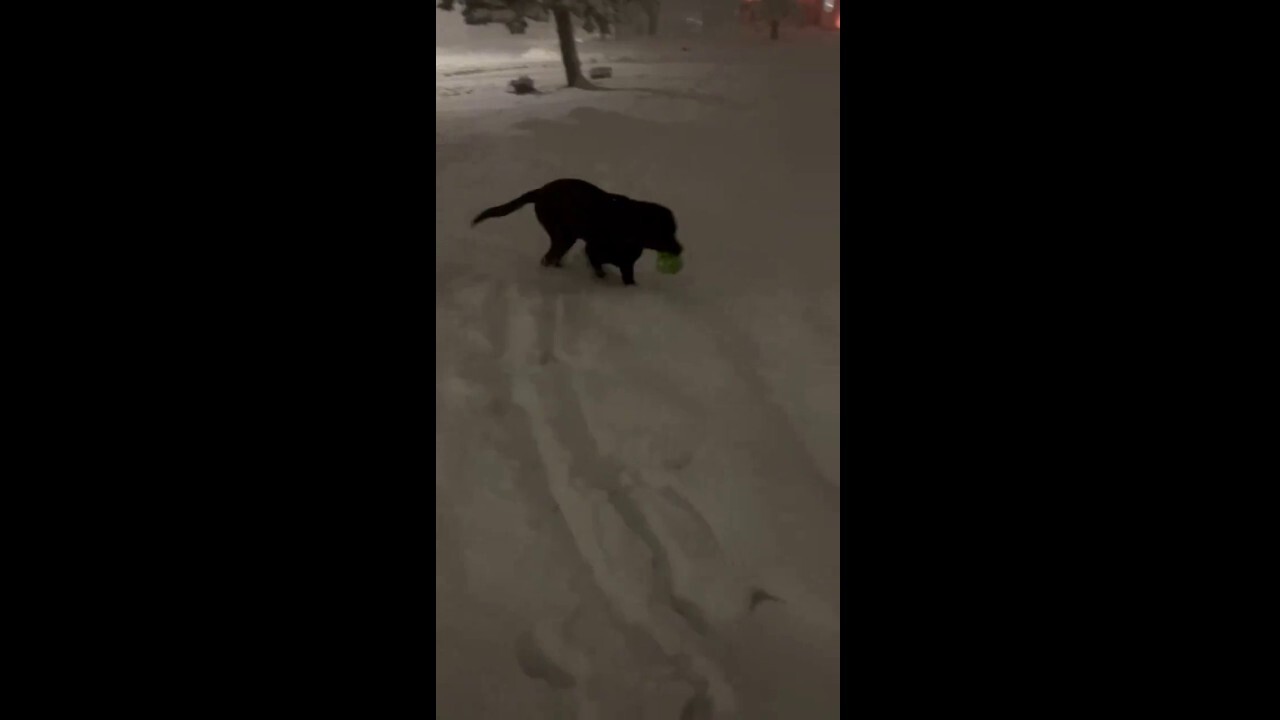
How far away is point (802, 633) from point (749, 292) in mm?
1679

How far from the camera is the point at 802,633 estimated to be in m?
1.79

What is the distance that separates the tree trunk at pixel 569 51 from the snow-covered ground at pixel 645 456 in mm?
2302

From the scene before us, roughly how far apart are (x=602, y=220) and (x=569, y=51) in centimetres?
406

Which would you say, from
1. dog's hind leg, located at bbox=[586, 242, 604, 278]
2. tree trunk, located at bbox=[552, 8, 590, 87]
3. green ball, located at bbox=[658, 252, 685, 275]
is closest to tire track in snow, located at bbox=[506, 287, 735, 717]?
dog's hind leg, located at bbox=[586, 242, 604, 278]

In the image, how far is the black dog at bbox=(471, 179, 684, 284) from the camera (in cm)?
296

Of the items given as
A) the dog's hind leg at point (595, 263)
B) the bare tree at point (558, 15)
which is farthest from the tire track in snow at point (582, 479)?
the bare tree at point (558, 15)

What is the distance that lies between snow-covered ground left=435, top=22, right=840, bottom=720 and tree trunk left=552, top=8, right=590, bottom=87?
2.30m

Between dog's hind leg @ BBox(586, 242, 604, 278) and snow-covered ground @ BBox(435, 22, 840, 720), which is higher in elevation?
dog's hind leg @ BBox(586, 242, 604, 278)

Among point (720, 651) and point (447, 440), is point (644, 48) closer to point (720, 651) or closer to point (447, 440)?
point (447, 440)

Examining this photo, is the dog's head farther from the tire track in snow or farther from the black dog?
the tire track in snow

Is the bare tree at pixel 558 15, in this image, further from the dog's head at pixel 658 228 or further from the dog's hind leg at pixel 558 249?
the dog's head at pixel 658 228

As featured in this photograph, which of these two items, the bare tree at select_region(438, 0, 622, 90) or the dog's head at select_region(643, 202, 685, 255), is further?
the bare tree at select_region(438, 0, 622, 90)

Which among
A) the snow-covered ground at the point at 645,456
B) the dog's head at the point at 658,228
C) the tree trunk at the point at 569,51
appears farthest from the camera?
the tree trunk at the point at 569,51

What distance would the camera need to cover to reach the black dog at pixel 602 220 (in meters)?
2.96
